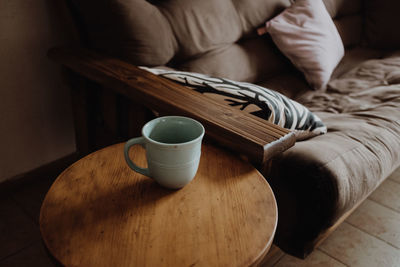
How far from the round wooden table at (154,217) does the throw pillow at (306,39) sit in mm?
893

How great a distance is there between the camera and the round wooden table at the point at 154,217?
52 cm

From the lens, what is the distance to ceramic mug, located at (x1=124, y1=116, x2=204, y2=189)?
0.58 m

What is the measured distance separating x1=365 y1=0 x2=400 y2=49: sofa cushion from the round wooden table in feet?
5.28

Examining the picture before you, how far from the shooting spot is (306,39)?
1465mm

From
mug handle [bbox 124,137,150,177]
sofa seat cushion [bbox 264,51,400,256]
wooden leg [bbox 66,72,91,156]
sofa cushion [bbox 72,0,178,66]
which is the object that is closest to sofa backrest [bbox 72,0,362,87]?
sofa cushion [bbox 72,0,178,66]

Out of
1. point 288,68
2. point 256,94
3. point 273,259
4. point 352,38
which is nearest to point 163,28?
point 256,94

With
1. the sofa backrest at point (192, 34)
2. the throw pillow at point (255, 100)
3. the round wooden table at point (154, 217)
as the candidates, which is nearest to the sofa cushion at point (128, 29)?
the sofa backrest at point (192, 34)

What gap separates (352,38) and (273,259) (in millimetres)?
1355

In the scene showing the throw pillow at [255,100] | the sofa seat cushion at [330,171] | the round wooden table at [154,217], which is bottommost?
the sofa seat cushion at [330,171]

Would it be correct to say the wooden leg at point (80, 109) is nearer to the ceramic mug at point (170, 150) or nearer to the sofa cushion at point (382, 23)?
the ceramic mug at point (170, 150)

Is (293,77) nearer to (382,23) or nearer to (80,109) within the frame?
(382,23)

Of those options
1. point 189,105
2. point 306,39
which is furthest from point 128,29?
point 306,39

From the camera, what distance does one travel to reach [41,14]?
46.6 inches

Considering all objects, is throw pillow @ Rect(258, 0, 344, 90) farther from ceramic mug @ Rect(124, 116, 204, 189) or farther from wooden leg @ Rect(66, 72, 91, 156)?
ceramic mug @ Rect(124, 116, 204, 189)
